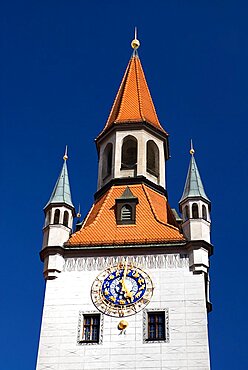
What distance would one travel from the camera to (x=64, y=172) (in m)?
35.1

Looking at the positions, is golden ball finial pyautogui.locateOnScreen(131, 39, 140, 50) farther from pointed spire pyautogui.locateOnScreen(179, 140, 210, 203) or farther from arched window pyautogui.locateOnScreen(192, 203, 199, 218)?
arched window pyautogui.locateOnScreen(192, 203, 199, 218)

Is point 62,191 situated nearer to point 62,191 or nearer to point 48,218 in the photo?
point 62,191

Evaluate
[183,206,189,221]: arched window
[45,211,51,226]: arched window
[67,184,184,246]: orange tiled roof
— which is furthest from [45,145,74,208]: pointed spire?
[183,206,189,221]: arched window

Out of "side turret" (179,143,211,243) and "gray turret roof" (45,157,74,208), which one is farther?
"gray turret roof" (45,157,74,208)

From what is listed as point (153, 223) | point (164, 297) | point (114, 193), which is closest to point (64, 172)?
point (114, 193)

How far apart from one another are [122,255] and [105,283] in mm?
1366

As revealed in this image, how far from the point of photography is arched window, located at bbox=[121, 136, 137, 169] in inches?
1419

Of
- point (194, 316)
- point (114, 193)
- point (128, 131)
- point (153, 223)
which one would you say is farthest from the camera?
point (128, 131)

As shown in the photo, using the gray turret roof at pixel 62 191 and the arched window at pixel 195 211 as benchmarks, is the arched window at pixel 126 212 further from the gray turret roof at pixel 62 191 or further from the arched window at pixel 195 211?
the arched window at pixel 195 211

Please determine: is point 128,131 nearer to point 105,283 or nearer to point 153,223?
point 153,223

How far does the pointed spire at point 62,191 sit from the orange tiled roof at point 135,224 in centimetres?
129

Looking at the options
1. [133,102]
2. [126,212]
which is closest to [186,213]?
[126,212]

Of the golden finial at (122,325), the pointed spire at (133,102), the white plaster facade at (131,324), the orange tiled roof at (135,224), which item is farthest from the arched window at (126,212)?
the golden finial at (122,325)

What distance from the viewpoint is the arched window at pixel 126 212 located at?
32.9m
